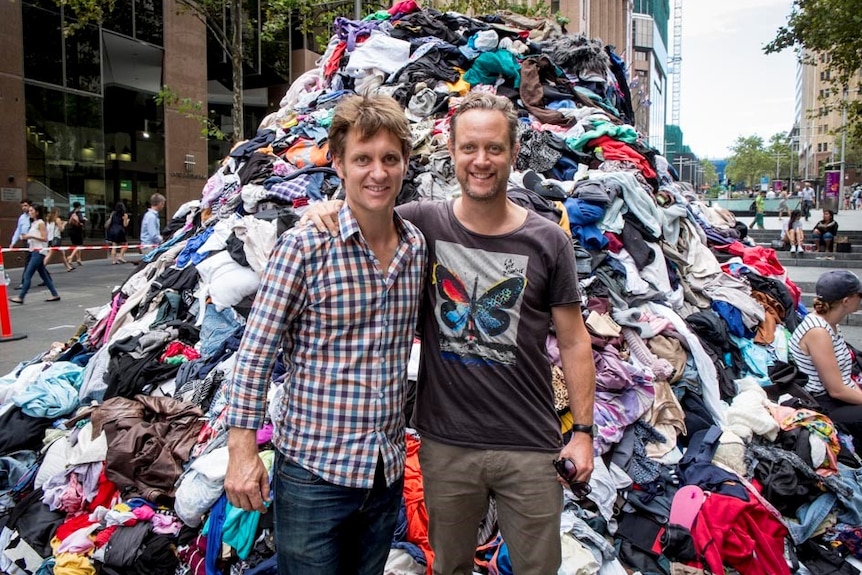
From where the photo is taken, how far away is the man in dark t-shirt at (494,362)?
212 cm

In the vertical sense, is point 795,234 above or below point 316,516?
above

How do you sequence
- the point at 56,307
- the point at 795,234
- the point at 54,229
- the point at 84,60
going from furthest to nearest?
the point at 84,60 → the point at 795,234 → the point at 54,229 → the point at 56,307

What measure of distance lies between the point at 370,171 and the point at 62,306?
11.1m

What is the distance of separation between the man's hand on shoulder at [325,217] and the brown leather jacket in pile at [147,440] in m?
2.45

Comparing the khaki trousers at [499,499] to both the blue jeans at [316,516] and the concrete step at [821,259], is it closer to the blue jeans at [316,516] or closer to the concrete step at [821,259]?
the blue jeans at [316,516]

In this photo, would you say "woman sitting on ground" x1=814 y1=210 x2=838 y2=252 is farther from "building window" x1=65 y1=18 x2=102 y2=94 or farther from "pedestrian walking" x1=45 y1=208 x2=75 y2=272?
"building window" x1=65 y1=18 x2=102 y2=94

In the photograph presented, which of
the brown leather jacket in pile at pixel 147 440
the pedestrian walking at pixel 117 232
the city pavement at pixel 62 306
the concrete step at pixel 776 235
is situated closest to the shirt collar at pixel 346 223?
the brown leather jacket in pile at pixel 147 440

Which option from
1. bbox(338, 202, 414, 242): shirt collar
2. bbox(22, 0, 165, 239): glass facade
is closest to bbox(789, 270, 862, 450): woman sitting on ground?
bbox(338, 202, 414, 242): shirt collar

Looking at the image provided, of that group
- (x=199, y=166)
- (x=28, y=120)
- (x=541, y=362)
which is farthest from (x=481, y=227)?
(x=199, y=166)

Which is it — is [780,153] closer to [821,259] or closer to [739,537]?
[821,259]

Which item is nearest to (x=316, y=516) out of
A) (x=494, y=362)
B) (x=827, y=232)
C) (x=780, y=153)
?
(x=494, y=362)

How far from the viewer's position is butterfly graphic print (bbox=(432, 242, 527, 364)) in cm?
216

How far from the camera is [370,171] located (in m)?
1.91

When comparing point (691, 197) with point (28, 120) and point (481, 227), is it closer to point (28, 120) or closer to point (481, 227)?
point (481, 227)
